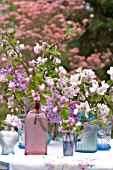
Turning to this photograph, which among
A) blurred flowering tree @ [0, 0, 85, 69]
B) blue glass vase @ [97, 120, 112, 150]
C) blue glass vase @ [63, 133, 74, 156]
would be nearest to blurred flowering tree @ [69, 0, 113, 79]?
blurred flowering tree @ [0, 0, 85, 69]

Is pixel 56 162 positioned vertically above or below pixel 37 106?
below

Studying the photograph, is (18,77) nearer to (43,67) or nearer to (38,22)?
(43,67)

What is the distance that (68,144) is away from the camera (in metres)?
2.47

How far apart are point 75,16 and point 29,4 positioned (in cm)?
162

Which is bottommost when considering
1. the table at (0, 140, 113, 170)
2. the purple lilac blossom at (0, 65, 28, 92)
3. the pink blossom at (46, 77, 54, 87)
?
the table at (0, 140, 113, 170)

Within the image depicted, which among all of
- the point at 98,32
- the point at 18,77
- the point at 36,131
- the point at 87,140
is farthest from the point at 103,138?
the point at 98,32

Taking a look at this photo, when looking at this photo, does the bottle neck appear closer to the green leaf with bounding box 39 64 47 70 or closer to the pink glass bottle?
the pink glass bottle

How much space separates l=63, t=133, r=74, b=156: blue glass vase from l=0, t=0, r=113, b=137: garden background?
4.43 m

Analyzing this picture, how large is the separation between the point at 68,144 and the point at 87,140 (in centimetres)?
12

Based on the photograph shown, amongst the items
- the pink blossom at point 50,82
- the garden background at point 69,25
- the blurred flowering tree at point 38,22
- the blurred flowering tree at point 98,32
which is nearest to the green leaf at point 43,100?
the pink blossom at point 50,82

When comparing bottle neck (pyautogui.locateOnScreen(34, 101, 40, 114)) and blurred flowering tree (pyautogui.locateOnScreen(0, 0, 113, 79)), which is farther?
blurred flowering tree (pyautogui.locateOnScreen(0, 0, 113, 79))

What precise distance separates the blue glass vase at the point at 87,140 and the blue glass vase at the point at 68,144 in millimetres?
87

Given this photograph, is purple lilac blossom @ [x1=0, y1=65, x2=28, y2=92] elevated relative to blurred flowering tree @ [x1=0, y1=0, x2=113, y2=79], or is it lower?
lower

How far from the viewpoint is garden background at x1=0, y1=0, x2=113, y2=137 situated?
749cm
